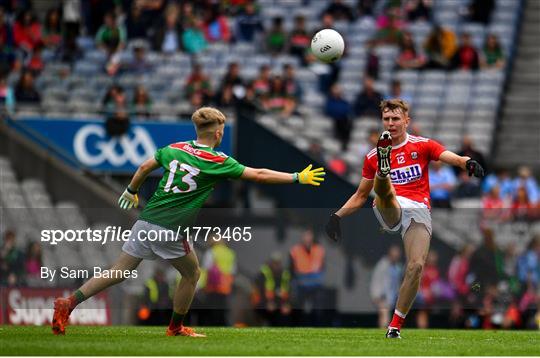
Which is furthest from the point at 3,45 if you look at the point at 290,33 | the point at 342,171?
the point at 342,171

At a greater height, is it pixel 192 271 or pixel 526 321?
pixel 192 271

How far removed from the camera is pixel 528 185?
24.2m

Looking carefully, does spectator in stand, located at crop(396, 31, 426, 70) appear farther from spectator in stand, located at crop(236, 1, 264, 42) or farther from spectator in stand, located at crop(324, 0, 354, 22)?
spectator in stand, located at crop(236, 1, 264, 42)

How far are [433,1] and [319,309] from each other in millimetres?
12905

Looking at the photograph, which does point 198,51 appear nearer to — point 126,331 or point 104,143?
point 104,143

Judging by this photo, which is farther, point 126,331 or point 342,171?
point 342,171

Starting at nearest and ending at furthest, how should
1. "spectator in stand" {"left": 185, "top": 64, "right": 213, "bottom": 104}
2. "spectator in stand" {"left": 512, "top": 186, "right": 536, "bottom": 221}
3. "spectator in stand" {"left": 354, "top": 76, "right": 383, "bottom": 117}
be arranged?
"spectator in stand" {"left": 512, "top": 186, "right": 536, "bottom": 221}, "spectator in stand" {"left": 185, "top": 64, "right": 213, "bottom": 104}, "spectator in stand" {"left": 354, "top": 76, "right": 383, "bottom": 117}

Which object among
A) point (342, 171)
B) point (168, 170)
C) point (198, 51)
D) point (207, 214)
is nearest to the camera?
point (168, 170)

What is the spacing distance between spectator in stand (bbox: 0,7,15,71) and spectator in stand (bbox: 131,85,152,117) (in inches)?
133

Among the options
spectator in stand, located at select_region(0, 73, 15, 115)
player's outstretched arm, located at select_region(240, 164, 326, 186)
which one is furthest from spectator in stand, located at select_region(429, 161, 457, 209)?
player's outstretched arm, located at select_region(240, 164, 326, 186)

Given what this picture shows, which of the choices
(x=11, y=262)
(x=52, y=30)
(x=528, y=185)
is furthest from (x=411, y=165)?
(x=52, y=30)

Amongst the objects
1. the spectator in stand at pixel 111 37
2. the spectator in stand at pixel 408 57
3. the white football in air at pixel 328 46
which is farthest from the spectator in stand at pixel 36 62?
the white football in air at pixel 328 46

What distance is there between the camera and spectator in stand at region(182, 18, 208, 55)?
1128 inches

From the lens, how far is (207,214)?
16734 millimetres
